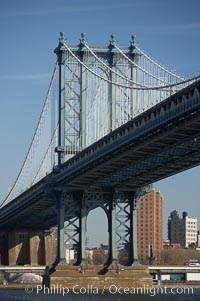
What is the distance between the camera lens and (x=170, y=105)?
70500mm

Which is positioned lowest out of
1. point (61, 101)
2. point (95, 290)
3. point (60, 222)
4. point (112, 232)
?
point (95, 290)

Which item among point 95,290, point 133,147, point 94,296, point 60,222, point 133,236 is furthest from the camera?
point 133,236

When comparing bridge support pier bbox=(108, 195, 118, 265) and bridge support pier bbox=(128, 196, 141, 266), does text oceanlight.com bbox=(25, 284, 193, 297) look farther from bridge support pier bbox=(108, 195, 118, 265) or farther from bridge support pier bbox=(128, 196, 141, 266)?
bridge support pier bbox=(108, 195, 118, 265)

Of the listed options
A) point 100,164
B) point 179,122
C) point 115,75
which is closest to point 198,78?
point 179,122

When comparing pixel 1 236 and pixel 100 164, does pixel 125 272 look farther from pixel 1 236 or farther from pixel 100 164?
pixel 1 236

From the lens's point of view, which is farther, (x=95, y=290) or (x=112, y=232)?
(x=112, y=232)

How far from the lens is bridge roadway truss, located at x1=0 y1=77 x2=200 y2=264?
71.1m

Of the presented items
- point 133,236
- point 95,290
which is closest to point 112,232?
point 133,236

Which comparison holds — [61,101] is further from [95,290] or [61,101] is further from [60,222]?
[95,290]

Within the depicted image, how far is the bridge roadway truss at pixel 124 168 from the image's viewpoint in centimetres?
7112

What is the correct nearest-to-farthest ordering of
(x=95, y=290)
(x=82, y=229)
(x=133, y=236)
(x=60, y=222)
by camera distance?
(x=95, y=290), (x=82, y=229), (x=60, y=222), (x=133, y=236)

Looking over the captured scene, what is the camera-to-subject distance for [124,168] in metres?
88.3

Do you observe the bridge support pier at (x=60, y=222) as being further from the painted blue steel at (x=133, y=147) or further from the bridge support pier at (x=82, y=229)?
the bridge support pier at (x=82, y=229)

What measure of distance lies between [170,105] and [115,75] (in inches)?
1089
